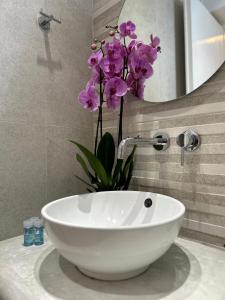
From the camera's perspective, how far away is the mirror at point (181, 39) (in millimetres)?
748

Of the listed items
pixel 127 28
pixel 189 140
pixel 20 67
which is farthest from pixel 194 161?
pixel 20 67

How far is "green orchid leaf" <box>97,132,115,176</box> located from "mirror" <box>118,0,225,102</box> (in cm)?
25

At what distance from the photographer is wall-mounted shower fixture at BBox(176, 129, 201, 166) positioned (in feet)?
2.57

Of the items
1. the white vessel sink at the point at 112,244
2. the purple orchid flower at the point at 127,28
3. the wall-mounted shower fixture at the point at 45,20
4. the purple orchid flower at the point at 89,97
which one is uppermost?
the wall-mounted shower fixture at the point at 45,20

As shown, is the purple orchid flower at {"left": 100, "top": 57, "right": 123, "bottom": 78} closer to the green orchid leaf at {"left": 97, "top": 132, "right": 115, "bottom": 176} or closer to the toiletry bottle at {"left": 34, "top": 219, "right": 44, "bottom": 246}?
the green orchid leaf at {"left": 97, "top": 132, "right": 115, "bottom": 176}

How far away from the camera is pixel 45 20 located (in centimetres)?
97

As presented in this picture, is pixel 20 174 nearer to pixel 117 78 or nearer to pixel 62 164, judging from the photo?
pixel 62 164

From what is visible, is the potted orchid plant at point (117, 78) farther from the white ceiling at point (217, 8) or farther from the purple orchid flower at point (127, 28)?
the white ceiling at point (217, 8)

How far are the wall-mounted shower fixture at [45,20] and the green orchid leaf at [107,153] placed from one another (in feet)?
1.83

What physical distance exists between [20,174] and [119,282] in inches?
23.0

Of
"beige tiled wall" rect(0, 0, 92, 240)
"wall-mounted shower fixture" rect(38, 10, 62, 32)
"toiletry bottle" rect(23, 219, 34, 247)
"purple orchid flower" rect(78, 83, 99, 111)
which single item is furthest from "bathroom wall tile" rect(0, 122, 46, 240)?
"wall-mounted shower fixture" rect(38, 10, 62, 32)

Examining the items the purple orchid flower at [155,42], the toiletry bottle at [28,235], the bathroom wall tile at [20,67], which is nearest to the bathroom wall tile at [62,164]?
the bathroom wall tile at [20,67]

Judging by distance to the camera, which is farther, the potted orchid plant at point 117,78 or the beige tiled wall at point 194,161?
the potted orchid plant at point 117,78

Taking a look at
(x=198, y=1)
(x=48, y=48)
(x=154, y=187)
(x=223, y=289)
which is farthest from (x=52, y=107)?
(x=223, y=289)
